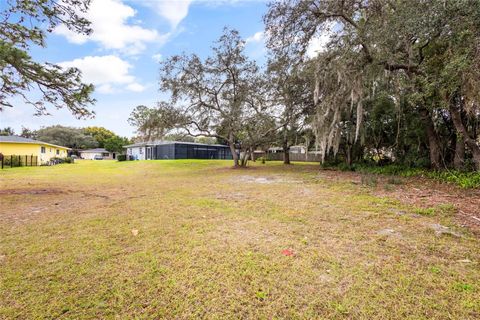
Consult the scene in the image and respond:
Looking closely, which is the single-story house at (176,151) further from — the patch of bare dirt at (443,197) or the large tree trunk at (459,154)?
the large tree trunk at (459,154)

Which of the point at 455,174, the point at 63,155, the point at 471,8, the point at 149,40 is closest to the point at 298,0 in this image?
the point at 471,8

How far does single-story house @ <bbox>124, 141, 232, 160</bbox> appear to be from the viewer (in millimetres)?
25906

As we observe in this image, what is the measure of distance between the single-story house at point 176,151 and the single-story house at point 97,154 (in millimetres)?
13831

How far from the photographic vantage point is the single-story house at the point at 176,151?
25.9 metres

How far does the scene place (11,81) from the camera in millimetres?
5785

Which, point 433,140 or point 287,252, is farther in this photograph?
point 433,140

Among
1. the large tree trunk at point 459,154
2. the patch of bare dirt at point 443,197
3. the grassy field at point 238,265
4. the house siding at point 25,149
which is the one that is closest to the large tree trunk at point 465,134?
the large tree trunk at point 459,154

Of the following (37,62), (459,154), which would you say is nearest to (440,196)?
(459,154)

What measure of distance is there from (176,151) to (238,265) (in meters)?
24.6

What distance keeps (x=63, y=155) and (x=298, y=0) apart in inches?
1220

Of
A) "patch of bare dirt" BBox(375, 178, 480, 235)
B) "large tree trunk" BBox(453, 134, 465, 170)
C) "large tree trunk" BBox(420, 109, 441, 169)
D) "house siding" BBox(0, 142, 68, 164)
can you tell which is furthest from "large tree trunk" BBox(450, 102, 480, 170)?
"house siding" BBox(0, 142, 68, 164)

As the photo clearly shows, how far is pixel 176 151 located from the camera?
25719 millimetres

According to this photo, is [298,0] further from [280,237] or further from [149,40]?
[280,237]

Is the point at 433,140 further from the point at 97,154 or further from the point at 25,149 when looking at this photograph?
the point at 97,154
